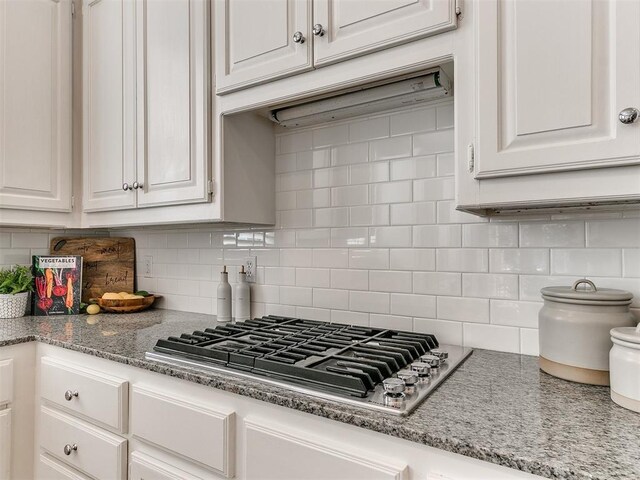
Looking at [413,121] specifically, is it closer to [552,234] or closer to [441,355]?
[552,234]

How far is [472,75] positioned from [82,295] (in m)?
2.17

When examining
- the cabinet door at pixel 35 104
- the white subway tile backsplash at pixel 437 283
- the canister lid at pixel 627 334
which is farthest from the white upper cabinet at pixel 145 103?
the canister lid at pixel 627 334

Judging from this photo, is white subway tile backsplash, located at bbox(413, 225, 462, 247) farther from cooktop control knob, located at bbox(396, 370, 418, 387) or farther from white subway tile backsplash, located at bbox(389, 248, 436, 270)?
cooktop control knob, located at bbox(396, 370, 418, 387)

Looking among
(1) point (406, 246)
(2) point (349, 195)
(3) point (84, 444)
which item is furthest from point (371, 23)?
(3) point (84, 444)

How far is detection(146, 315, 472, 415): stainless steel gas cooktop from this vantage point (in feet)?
3.07

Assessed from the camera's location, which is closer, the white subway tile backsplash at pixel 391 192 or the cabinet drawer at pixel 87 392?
the cabinet drawer at pixel 87 392

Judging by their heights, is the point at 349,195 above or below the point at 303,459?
above

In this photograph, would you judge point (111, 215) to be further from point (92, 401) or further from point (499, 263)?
point (499, 263)

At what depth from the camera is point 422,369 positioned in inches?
40.8

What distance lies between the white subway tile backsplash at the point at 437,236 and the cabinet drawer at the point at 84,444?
1.18 meters

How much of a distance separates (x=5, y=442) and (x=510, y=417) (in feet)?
5.93

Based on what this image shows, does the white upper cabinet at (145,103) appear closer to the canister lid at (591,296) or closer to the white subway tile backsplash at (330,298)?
the white subway tile backsplash at (330,298)

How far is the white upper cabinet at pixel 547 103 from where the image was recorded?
0.86m

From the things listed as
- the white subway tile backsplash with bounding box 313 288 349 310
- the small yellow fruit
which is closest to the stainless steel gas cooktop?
the white subway tile backsplash with bounding box 313 288 349 310
